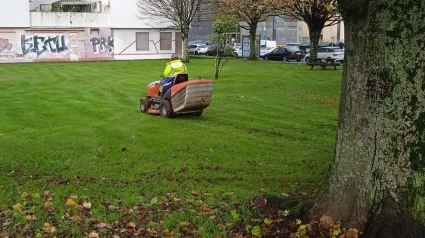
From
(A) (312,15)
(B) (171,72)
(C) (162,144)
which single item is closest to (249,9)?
(A) (312,15)

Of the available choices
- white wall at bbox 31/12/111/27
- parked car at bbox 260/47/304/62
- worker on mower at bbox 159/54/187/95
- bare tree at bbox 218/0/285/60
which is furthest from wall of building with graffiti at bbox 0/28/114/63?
worker on mower at bbox 159/54/187/95

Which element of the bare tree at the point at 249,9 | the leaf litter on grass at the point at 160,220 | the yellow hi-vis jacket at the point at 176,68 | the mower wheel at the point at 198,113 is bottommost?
the leaf litter on grass at the point at 160,220

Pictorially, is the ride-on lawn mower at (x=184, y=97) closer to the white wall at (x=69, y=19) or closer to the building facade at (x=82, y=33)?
the building facade at (x=82, y=33)

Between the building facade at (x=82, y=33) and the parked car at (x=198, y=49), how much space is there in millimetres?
6713

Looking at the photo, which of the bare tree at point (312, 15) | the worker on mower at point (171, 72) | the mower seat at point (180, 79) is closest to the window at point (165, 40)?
the bare tree at point (312, 15)

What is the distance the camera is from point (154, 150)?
31.6 ft

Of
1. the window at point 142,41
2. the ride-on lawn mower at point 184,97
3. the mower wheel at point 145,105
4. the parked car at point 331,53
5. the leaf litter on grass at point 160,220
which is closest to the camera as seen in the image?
the leaf litter on grass at point 160,220

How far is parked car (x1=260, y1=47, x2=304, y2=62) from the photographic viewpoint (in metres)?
42.6

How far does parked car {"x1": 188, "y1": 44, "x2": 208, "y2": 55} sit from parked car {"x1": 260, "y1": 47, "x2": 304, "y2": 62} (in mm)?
12806

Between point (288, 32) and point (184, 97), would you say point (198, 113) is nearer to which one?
point (184, 97)

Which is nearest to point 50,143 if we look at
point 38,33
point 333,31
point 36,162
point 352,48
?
point 36,162

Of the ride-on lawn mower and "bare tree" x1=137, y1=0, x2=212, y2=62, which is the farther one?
"bare tree" x1=137, y1=0, x2=212, y2=62

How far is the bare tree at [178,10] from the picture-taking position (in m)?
42.3

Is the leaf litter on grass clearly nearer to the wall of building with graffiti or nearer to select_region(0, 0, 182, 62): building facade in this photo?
the wall of building with graffiti
